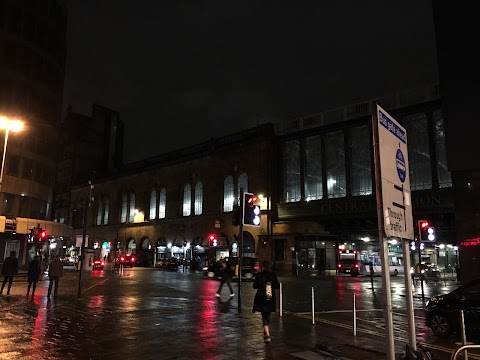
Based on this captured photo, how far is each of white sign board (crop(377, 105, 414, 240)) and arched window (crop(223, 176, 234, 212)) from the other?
46.2 metres

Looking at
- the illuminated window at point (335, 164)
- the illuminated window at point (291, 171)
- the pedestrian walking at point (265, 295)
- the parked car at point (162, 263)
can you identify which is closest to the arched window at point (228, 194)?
the illuminated window at point (291, 171)

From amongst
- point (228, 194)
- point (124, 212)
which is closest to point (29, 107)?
point (228, 194)

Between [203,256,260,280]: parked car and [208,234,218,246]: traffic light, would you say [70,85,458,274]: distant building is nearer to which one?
[208,234,218,246]: traffic light

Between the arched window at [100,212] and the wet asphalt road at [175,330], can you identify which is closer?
the wet asphalt road at [175,330]

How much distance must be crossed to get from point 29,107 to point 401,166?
139 feet

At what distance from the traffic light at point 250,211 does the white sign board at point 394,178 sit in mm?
9459

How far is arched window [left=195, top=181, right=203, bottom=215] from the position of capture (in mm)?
56719

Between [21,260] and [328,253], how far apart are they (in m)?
31.9

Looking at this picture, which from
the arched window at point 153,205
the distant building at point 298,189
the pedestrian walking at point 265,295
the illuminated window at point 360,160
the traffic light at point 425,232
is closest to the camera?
the pedestrian walking at point 265,295

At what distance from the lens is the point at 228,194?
52875mm

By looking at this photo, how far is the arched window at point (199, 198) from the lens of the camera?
56719 millimetres

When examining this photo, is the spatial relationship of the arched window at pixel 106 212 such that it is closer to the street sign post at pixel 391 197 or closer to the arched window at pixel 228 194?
the arched window at pixel 228 194

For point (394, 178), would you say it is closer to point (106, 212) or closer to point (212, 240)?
point (212, 240)

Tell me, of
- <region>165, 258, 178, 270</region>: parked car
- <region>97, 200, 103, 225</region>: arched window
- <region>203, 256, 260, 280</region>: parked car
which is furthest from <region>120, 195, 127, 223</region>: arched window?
<region>203, 256, 260, 280</region>: parked car
